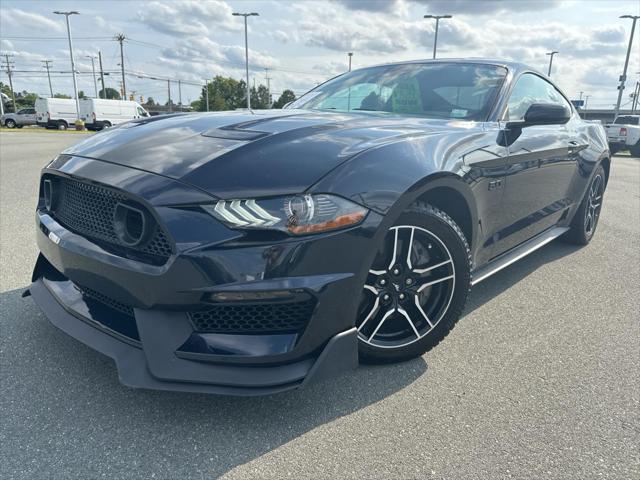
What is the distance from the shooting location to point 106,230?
6.42ft

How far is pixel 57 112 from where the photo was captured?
3731cm

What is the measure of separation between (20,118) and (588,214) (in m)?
47.2

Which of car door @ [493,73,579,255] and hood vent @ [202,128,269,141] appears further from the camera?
car door @ [493,73,579,255]

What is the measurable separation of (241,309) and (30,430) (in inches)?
36.1

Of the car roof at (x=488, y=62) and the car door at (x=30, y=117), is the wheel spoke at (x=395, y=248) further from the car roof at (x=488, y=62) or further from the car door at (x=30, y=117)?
the car door at (x=30, y=117)

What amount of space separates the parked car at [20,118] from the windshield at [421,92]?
44533mm

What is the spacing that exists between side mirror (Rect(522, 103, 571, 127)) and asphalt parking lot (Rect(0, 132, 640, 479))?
1223mm

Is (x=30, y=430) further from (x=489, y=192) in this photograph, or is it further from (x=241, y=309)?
(x=489, y=192)

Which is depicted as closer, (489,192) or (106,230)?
(106,230)

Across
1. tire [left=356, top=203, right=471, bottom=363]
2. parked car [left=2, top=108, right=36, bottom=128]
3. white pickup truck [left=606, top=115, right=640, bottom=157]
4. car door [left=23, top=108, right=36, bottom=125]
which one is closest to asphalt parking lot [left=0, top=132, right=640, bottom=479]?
tire [left=356, top=203, right=471, bottom=363]

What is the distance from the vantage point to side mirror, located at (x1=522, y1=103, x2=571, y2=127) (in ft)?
9.37

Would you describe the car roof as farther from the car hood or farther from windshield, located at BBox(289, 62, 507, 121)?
the car hood

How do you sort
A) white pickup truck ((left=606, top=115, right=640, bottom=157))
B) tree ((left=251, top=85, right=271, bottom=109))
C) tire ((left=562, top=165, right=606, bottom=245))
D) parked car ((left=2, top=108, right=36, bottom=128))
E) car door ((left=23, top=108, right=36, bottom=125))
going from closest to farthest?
tire ((left=562, top=165, right=606, bottom=245)) < white pickup truck ((left=606, top=115, right=640, bottom=157)) < car door ((left=23, top=108, right=36, bottom=125)) < parked car ((left=2, top=108, right=36, bottom=128)) < tree ((left=251, top=85, right=271, bottom=109))

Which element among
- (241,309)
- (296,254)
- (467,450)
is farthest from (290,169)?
(467,450)
